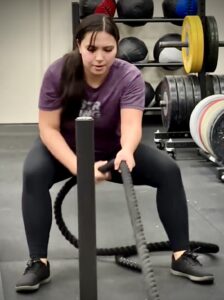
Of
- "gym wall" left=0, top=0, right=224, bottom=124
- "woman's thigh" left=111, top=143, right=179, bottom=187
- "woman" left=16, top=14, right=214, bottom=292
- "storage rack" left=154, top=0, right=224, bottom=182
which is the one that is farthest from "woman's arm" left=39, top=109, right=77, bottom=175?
"gym wall" left=0, top=0, right=224, bottom=124

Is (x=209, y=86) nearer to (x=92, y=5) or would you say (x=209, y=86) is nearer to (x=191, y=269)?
(x=92, y=5)

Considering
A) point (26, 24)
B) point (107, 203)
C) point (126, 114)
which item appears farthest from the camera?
point (26, 24)

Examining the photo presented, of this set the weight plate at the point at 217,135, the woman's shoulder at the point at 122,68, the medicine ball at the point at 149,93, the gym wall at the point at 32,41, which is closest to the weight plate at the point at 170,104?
the weight plate at the point at 217,135

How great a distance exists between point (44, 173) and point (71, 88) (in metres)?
0.31

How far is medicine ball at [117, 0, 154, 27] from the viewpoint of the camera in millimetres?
5945

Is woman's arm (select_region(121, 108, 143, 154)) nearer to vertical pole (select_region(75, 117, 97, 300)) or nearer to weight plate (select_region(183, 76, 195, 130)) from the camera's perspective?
vertical pole (select_region(75, 117, 97, 300))

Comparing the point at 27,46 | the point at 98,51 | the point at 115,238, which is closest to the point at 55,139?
the point at 98,51

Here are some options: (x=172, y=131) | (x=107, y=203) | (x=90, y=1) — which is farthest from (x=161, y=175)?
(x=90, y=1)

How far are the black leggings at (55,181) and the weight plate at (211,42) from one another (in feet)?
8.69

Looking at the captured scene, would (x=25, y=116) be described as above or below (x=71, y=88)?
below

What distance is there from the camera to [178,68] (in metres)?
6.61

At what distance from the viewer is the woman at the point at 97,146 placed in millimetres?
1949

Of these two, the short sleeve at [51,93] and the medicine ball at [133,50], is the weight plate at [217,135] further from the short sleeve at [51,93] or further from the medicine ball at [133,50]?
the medicine ball at [133,50]

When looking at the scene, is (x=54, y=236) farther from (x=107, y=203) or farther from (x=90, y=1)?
(x=90, y=1)
